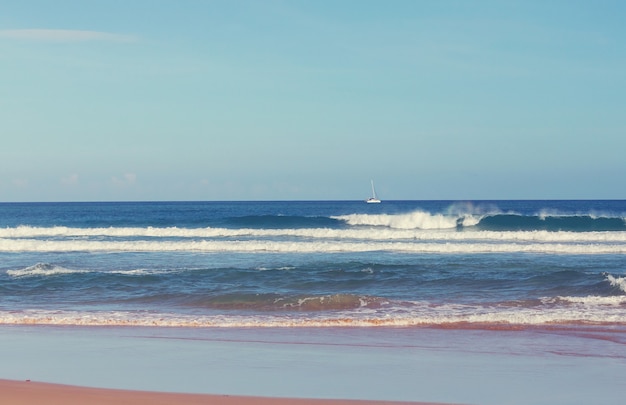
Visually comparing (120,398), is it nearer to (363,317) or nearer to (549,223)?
(363,317)

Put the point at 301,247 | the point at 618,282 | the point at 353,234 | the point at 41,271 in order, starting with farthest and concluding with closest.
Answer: the point at 353,234
the point at 301,247
the point at 41,271
the point at 618,282

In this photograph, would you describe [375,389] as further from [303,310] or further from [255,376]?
[303,310]

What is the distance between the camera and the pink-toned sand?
6.88 m

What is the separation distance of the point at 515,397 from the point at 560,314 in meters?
6.12

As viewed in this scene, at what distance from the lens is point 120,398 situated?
7.00 meters

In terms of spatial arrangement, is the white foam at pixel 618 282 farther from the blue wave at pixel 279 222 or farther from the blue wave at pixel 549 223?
the blue wave at pixel 279 222

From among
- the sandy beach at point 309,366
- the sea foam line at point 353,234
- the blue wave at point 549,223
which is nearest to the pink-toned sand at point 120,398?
the sandy beach at point 309,366

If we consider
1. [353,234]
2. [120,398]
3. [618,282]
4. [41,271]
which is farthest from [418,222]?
[120,398]

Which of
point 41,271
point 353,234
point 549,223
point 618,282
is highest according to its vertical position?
point 549,223

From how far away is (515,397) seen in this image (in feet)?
23.2

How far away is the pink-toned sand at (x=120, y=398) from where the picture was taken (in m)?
6.88

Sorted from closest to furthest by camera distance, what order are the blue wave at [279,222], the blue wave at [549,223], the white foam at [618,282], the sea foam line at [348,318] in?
the sea foam line at [348,318] → the white foam at [618,282] → the blue wave at [549,223] → the blue wave at [279,222]

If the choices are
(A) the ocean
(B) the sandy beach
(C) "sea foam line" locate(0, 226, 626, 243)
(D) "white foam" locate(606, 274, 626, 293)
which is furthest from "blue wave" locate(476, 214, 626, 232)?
(B) the sandy beach

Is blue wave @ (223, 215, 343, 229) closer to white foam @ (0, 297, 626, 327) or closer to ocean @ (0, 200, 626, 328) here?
ocean @ (0, 200, 626, 328)
